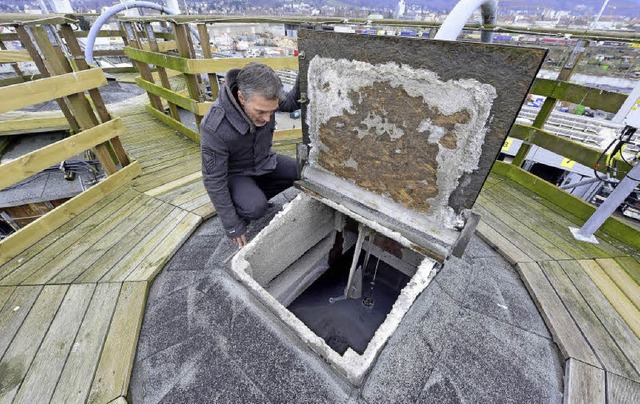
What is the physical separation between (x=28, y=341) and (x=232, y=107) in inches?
83.2

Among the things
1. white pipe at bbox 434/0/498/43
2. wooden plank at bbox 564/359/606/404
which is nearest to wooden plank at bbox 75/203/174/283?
white pipe at bbox 434/0/498/43

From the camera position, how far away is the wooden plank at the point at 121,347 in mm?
1595

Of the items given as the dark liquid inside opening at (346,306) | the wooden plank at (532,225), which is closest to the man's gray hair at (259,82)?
the dark liquid inside opening at (346,306)

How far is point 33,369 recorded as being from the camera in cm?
169

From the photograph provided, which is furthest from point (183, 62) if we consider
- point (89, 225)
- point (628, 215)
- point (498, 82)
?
point (628, 215)

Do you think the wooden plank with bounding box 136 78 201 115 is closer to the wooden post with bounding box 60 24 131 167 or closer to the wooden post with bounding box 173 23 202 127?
the wooden post with bounding box 173 23 202 127

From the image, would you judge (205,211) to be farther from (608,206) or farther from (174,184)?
(608,206)

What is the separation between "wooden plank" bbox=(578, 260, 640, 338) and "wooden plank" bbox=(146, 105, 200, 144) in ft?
16.4

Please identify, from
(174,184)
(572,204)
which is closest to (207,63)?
(174,184)

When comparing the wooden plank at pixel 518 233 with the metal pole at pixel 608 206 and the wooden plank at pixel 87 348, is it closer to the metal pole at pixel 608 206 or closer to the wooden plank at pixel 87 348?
the metal pole at pixel 608 206

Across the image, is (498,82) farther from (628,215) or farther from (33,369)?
(628,215)

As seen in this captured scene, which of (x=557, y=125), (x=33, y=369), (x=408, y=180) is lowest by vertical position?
(x=557, y=125)

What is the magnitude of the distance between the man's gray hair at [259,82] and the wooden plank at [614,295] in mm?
3037

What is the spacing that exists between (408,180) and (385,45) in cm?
89
